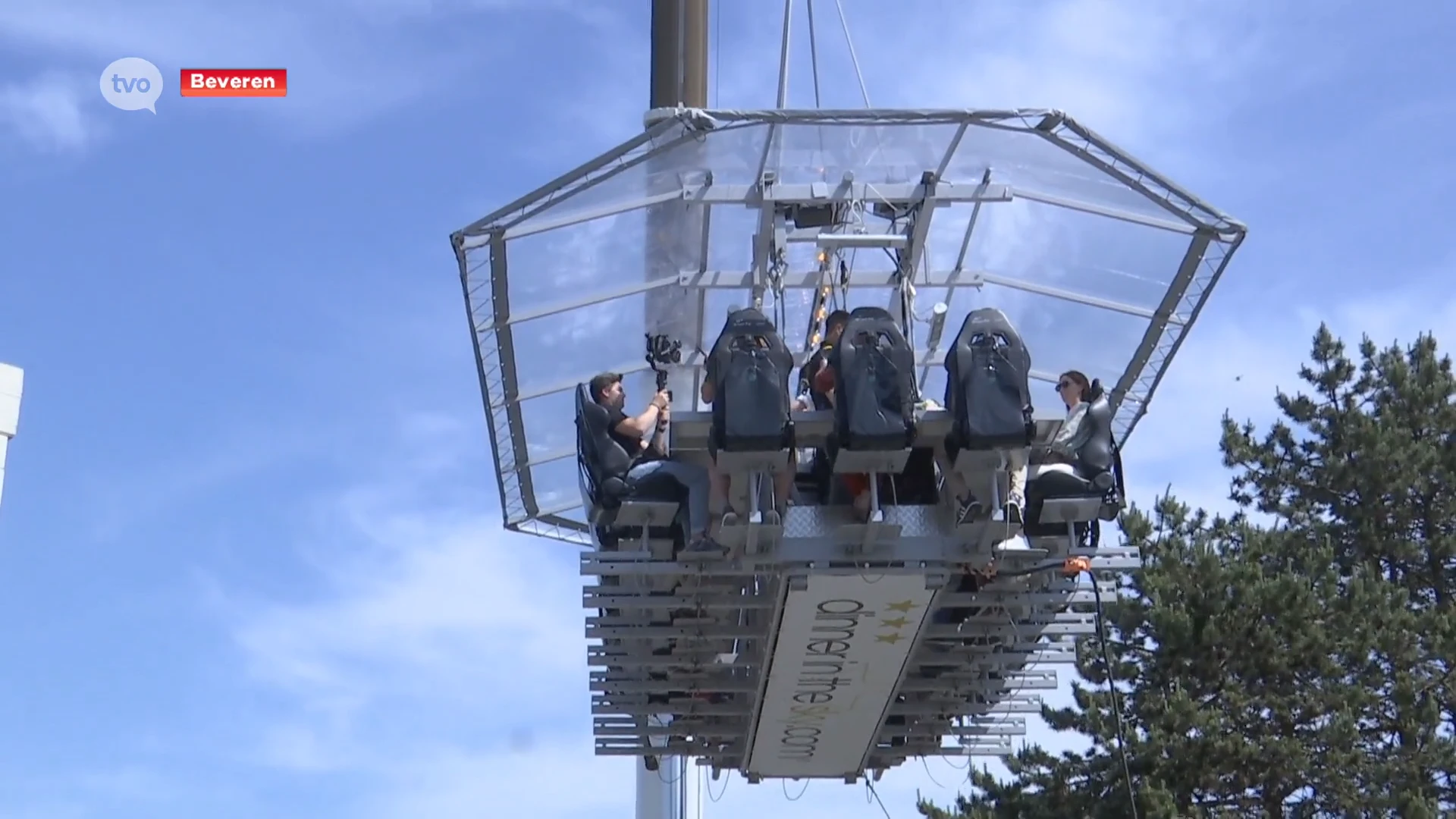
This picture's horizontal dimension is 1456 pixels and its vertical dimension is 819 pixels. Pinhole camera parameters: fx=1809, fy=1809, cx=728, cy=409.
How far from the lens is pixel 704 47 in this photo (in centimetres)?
1484

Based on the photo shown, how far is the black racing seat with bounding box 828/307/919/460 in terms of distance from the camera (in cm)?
931

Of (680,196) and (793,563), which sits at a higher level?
(680,196)

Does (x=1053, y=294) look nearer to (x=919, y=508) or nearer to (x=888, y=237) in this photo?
(x=888, y=237)

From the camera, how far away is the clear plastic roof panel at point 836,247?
11.0 meters

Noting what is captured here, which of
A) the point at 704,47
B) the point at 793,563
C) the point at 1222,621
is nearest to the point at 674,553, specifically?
the point at 793,563

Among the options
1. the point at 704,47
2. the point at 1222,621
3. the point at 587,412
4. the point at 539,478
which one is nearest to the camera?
the point at 587,412

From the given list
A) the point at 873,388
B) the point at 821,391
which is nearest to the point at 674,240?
the point at 821,391

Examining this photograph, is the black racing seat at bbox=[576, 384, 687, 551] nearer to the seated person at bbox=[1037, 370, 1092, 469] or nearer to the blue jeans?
the blue jeans

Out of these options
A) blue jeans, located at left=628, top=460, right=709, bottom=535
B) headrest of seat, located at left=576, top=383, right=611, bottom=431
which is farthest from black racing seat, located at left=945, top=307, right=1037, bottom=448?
headrest of seat, located at left=576, top=383, right=611, bottom=431

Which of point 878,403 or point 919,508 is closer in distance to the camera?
point 878,403

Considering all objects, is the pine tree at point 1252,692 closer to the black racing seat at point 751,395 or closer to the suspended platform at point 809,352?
the suspended platform at point 809,352

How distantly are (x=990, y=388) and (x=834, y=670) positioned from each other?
10.4 ft

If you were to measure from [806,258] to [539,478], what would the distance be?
293cm

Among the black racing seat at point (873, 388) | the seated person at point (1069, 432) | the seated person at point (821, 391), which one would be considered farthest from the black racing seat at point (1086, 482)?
the seated person at point (821, 391)
